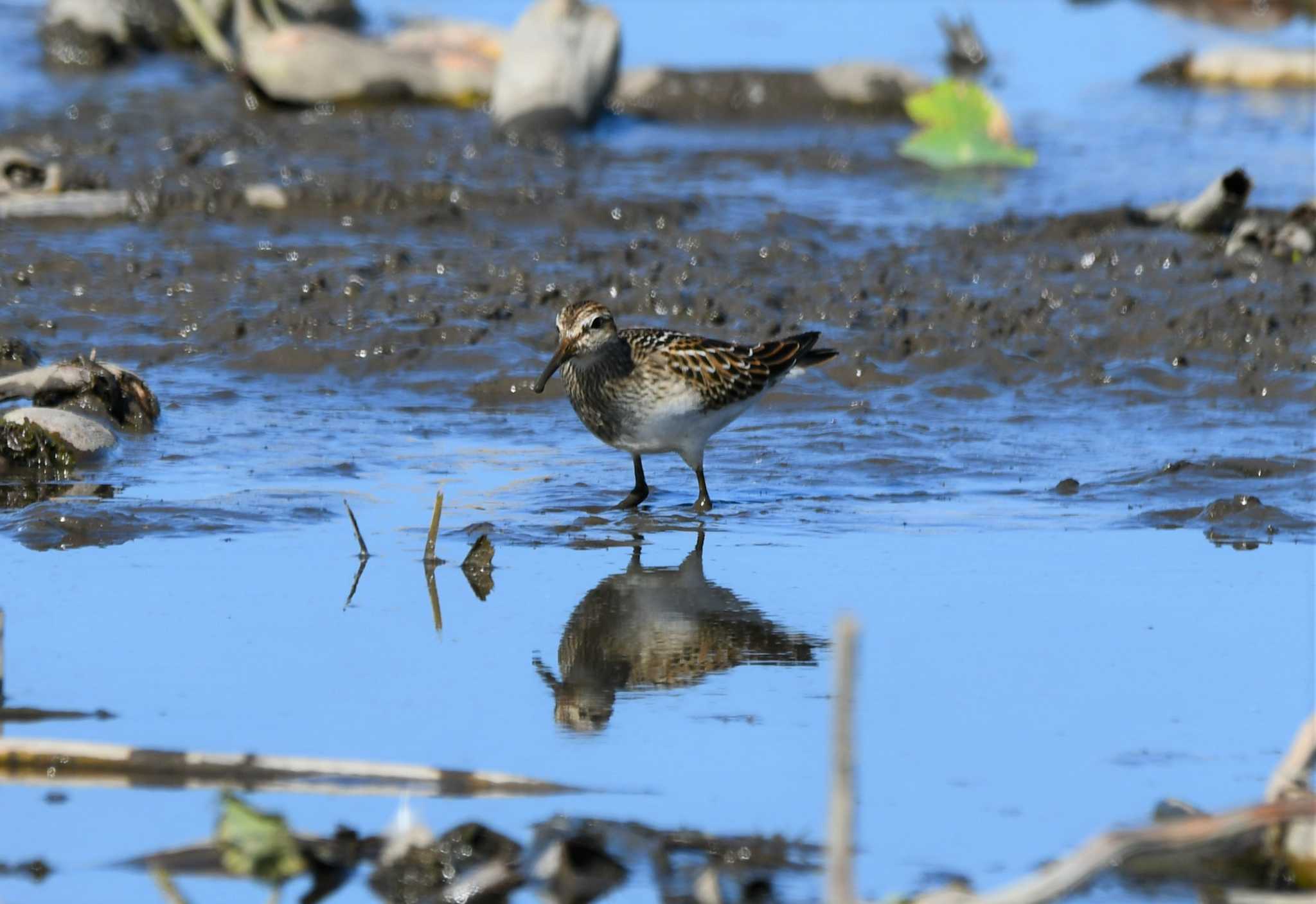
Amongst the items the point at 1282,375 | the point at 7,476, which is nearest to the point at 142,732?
the point at 7,476

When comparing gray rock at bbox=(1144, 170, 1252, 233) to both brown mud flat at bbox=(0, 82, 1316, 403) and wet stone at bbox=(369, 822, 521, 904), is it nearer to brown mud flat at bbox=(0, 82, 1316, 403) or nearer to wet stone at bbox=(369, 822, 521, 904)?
brown mud flat at bbox=(0, 82, 1316, 403)

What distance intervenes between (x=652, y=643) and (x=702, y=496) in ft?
7.63

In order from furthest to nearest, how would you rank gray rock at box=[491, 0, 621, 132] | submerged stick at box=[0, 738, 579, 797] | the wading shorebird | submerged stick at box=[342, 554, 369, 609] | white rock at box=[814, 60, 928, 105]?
white rock at box=[814, 60, 928, 105] < gray rock at box=[491, 0, 621, 132] < the wading shorebird < submerged stick at box=[342, 554, 369, 609] < submerged stick at box=[0, 738, 579, 797]

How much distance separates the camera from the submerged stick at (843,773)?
3.86 metres

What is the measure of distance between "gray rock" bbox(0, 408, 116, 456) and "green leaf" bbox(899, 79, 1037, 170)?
9.61 metres

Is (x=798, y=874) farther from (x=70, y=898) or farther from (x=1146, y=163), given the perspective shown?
(x=1146, y=163)

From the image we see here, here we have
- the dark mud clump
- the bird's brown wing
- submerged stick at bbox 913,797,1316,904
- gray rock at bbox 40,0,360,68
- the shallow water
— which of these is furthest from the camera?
gray rock at bbox 40,0,360,68

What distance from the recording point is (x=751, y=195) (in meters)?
16.4

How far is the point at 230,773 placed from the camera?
19.1ft

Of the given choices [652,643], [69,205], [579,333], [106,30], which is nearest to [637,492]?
[579,333]

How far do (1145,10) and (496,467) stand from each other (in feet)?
66.8

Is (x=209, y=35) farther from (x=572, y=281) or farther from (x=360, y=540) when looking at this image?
(x=360, y=540)

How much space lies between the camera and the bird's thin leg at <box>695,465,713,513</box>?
971cm

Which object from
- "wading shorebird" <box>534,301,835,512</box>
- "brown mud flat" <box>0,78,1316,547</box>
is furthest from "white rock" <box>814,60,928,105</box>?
"wading shorebird" <box>534,301,835,512</box>
